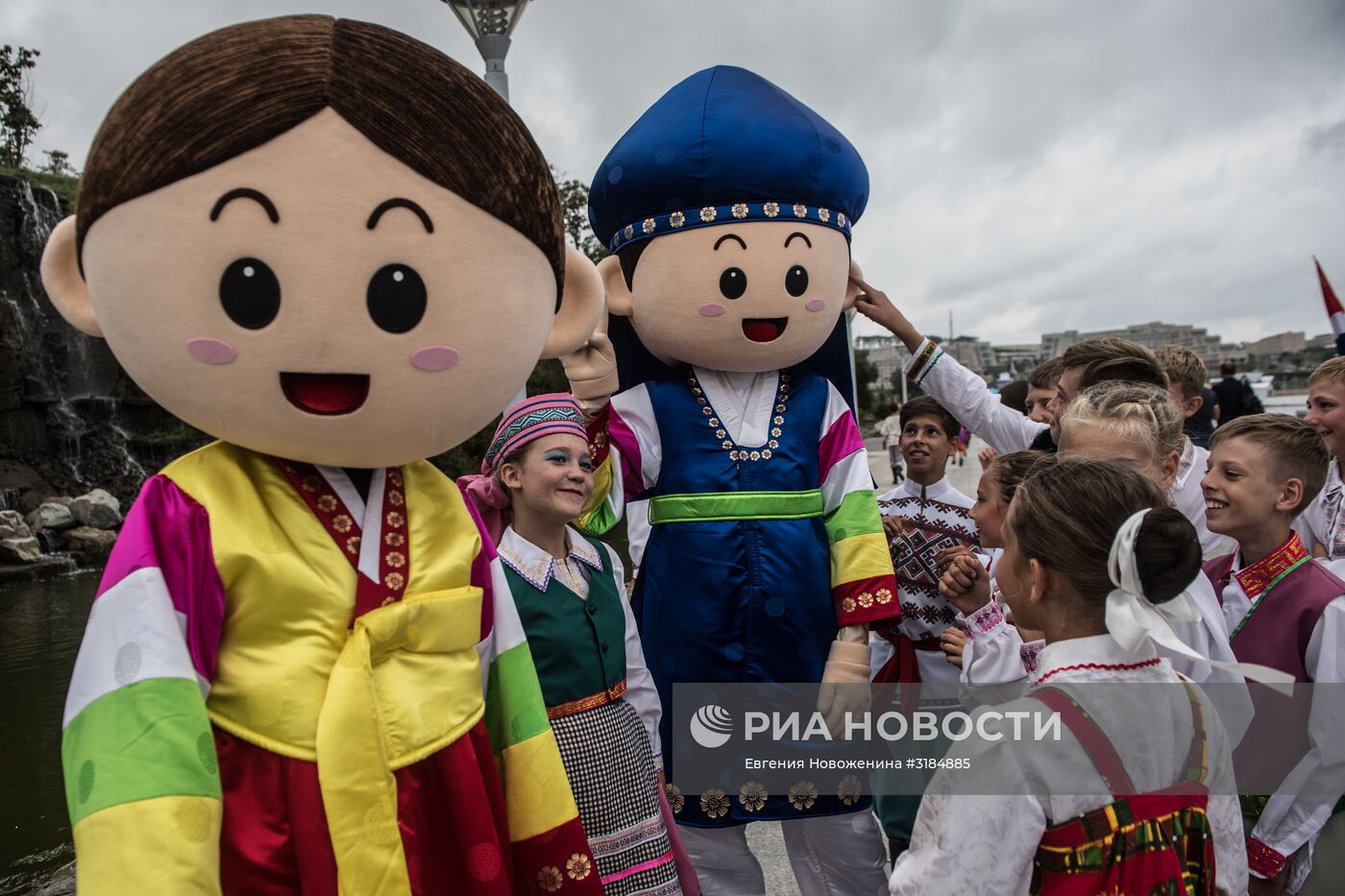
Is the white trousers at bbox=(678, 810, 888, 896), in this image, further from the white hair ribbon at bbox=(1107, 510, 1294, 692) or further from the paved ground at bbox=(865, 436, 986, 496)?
the paved ground at bbox=(865, 436, 986, 496)

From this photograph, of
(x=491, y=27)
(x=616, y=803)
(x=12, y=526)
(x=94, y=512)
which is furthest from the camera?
(x=94, y=512)

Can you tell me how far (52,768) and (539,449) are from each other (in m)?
4.62

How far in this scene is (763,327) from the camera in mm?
2611

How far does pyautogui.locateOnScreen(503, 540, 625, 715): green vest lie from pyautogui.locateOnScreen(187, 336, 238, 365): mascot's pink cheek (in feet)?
2.85

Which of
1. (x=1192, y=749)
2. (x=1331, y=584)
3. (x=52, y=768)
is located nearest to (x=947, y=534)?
(x=1331, y=584)

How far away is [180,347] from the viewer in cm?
155

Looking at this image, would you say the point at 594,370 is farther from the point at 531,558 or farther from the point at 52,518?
the point at 52,518

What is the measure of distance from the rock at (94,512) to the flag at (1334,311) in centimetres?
1495

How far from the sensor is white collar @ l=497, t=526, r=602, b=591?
2.30 m

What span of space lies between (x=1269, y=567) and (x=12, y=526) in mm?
14487

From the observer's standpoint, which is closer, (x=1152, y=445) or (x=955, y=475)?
(x=1152, y=445)

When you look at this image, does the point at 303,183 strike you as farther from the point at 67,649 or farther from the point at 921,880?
the point at 67,649

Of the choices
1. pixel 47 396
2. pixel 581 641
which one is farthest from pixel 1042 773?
pixel 47 396

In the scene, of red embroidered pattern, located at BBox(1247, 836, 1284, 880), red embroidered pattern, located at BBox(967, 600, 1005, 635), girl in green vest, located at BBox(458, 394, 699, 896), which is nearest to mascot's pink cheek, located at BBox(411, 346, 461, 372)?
girl in green vest, located at BBox(458, 394, 699, 896)
